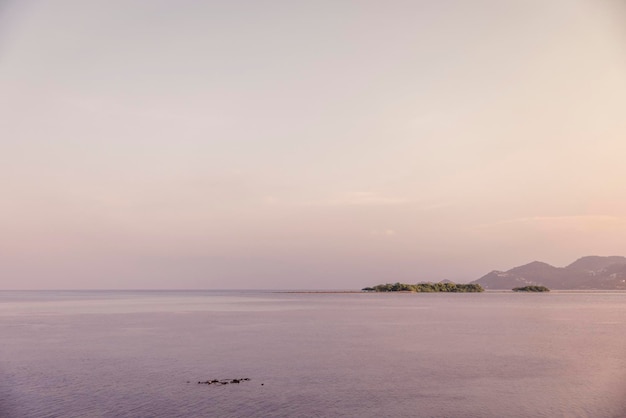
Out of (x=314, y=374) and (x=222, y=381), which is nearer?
(x=222, y=381)

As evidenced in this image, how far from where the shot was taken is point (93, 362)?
44312 millimetres

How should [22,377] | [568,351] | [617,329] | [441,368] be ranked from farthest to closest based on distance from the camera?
[617,329]
[568,351]
[441,368]
[22,377]

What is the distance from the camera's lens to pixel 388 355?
48000 millimetres

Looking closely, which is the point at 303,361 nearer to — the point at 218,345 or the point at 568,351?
the point at 218,345

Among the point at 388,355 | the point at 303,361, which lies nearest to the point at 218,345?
the point at 303,361

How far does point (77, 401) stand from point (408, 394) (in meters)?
20.9

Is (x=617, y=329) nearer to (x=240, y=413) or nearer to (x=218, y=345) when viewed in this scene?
(x=218, y=345)

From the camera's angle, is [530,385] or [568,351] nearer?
[530,385]

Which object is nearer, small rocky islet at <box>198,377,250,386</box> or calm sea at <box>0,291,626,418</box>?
calm sea at <box>0,291,626,418</box>

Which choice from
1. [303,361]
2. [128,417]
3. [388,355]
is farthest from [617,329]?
[128,417]

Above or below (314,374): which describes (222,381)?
above

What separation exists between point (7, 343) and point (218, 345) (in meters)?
24.9

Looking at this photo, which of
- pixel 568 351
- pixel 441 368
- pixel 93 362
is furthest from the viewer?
pixel 568 351

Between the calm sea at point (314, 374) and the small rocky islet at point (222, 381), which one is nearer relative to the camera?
the calm sea at point (314, 374)
